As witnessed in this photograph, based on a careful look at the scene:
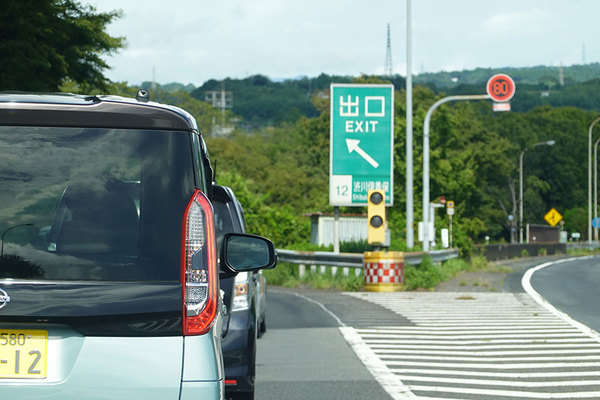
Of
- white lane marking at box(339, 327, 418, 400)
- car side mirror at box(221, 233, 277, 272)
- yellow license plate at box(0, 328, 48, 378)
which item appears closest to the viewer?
yellow license plate at box(0, 328, 48, 378)

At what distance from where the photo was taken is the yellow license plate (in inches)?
149

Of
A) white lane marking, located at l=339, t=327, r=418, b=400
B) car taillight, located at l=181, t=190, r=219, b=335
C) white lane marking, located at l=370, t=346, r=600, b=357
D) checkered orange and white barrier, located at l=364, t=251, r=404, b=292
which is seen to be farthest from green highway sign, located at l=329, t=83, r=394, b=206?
car taillight, located at l=181, t=190, r=219, b=335

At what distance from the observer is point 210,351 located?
3971 mm

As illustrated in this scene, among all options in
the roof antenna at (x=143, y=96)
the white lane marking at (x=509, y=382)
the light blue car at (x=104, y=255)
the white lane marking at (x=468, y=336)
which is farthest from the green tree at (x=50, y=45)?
the light blue car at (x=104, y=255)

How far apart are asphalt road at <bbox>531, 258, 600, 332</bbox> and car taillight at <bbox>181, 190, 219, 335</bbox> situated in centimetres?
1134

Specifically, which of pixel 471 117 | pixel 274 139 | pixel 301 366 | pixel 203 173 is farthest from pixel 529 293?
pixel 274 139

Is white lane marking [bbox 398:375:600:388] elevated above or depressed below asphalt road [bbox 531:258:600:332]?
above

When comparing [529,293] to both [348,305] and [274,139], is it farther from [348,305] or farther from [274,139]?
[274,139]

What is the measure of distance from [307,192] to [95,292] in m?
91.5

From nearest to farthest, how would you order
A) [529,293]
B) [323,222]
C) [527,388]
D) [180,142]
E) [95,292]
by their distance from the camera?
[95,292], [180,142], [527,388], [529,293], [323,222]

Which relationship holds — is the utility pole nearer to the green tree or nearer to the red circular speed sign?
the red circular speed sign

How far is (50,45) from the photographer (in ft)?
79.5

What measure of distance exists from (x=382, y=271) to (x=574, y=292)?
4.15m

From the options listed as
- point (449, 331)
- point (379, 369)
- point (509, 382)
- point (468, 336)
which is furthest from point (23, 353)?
point (449, 331)
